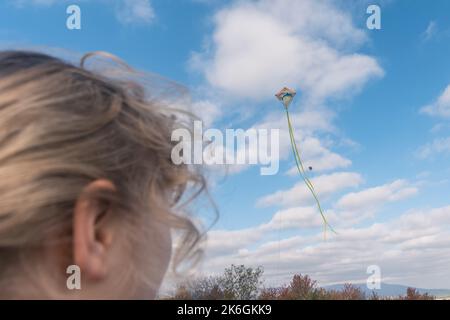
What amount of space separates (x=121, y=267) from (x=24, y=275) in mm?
275

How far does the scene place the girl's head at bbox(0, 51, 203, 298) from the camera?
1412 millimetres

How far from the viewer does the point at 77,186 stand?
1458 millimetres

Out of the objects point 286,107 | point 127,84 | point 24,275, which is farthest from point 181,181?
point 286,107

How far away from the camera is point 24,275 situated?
140cm

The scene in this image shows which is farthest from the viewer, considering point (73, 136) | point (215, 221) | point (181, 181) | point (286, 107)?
point (286, 107)

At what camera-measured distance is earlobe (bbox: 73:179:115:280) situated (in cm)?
135

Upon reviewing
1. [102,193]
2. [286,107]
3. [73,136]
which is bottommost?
[102,193]

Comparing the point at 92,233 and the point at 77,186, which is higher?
the point at 77,186

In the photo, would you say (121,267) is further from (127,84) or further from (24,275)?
(127,84)

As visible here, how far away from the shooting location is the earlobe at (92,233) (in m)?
1.35

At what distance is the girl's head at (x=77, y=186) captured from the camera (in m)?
1.41

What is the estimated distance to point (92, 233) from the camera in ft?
4.48

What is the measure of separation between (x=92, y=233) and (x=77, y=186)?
0.17 metres
